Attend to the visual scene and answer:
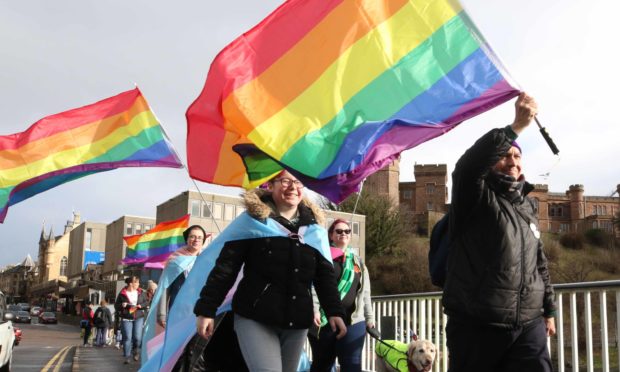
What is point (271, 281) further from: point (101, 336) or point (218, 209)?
point (218, 209)

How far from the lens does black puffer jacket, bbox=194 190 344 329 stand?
452cm

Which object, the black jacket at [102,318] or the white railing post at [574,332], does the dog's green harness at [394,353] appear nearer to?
the white railing post at [574,332]

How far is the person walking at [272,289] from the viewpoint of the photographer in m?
4.50

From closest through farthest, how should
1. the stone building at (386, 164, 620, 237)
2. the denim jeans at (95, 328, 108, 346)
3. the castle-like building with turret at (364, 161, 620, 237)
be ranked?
the denim jeans at (95, 328, 108, 346)
the castle-like building with turret at (364, 161, 620, 237)
the stone building at (386, 164, 620, 237)

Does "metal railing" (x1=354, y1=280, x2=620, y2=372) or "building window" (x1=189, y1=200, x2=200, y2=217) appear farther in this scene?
"building window" (x1=189, y1=200, x2=200, y2=217)

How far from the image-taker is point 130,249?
20.2 meters

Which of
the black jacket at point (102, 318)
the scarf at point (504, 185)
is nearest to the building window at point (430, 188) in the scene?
the black jacket at point (102, 318)

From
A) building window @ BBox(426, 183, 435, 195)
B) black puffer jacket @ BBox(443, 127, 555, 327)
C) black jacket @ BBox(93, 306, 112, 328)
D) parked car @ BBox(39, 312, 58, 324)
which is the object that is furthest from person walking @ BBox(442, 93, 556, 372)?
building window @ BBox(426, 183, 435, 195)

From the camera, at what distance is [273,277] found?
4.60m

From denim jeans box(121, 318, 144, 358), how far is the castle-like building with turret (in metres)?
99.1

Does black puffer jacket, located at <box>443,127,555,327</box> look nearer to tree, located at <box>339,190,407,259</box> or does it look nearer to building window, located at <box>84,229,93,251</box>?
tree, located at <box>339,190,407,259</box>

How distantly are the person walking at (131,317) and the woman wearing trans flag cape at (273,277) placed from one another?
30.7 feet

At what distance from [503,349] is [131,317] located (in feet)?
38.3

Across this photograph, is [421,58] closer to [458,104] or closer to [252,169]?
[458,104]
